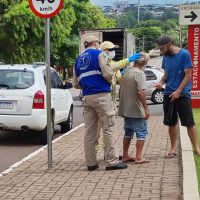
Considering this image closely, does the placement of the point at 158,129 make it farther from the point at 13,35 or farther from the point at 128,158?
the point at 13,35

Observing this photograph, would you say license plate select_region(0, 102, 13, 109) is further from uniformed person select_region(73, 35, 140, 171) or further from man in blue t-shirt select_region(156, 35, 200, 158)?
man in blue t-shirt select_region(156, 35, 200, 158)

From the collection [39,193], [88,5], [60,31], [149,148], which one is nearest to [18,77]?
[149,148]

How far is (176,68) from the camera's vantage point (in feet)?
29.3

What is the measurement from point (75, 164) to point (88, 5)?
61849 millimetres

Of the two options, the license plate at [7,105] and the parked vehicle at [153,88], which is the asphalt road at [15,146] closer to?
the license plate at [7,105]

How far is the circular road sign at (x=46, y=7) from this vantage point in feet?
28.7

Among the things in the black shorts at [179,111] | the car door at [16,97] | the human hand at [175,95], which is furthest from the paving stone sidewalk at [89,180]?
the car door at [16,97]

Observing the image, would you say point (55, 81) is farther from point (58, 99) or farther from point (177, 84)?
point (177, 84)

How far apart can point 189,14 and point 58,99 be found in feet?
23.6

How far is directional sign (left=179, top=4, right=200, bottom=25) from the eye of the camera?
1848 centimetres

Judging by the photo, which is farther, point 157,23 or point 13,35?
point 157,23

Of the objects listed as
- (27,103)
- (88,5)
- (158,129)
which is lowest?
(158,129)

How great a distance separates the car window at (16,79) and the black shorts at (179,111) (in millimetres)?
3860

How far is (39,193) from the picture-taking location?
7.16m
